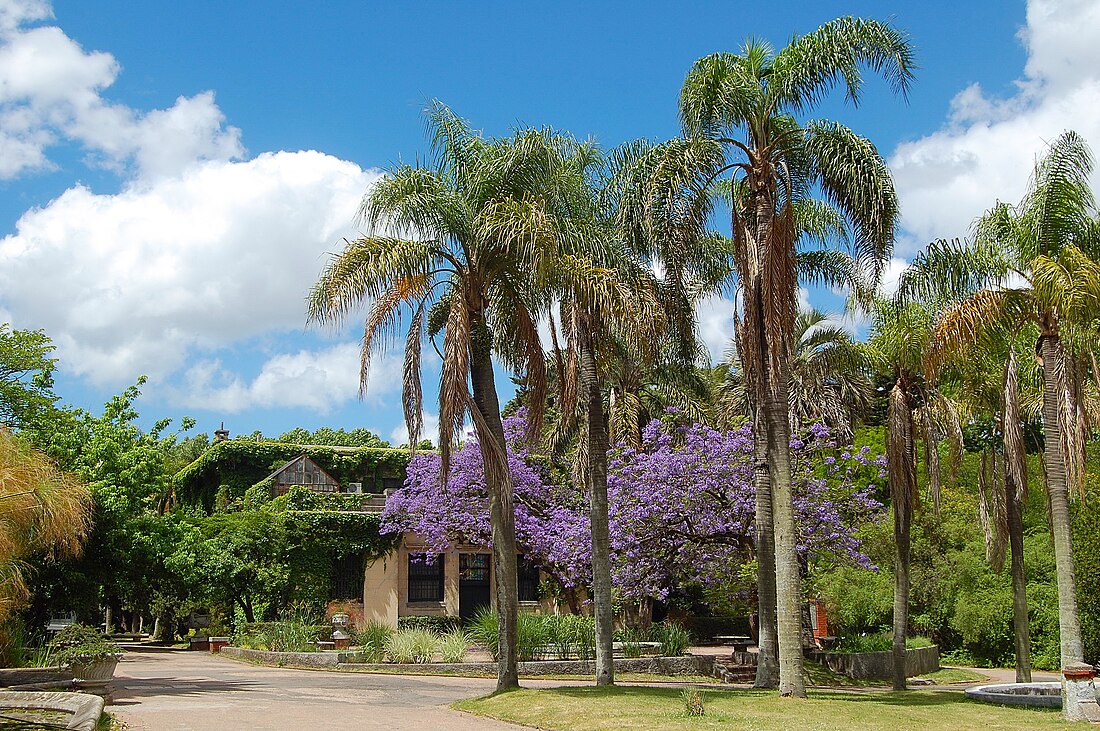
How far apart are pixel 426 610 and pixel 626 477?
51.9ft

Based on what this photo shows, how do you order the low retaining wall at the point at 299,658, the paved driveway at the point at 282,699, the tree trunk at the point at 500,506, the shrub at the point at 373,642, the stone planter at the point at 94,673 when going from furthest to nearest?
the low retaining wall at the point at 299,658
the shrub at the point at 373,642
the stone planter at the point at 94,673
the tree trunk at the point at 500,506
the paved driveway at the point at 282,699

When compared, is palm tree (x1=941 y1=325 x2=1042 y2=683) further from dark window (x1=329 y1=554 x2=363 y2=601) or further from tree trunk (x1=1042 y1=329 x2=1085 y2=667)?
dark window (x1=329 y1=554 x2=363 y2=601)

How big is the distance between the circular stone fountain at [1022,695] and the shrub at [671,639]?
7.90m

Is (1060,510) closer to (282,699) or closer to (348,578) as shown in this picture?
(282,699)

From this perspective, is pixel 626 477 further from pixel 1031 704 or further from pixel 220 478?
pixel 220 478

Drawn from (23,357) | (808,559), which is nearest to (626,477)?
(808,559)

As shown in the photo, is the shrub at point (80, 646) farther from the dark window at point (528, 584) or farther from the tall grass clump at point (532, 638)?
the dark window at point (528, 584)

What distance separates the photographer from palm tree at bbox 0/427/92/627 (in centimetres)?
1502

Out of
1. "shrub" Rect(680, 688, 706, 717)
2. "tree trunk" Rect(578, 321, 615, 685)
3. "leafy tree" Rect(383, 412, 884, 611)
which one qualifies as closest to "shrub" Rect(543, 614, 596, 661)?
"leafy tree" Rect(383, 412, 884, 611)

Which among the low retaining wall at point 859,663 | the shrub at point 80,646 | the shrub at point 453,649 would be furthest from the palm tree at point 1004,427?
the shrub at point 80,646

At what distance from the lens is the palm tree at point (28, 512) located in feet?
49.3

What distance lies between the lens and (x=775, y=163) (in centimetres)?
1769

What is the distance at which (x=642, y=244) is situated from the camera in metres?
18.2

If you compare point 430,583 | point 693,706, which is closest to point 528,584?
point 430,583
